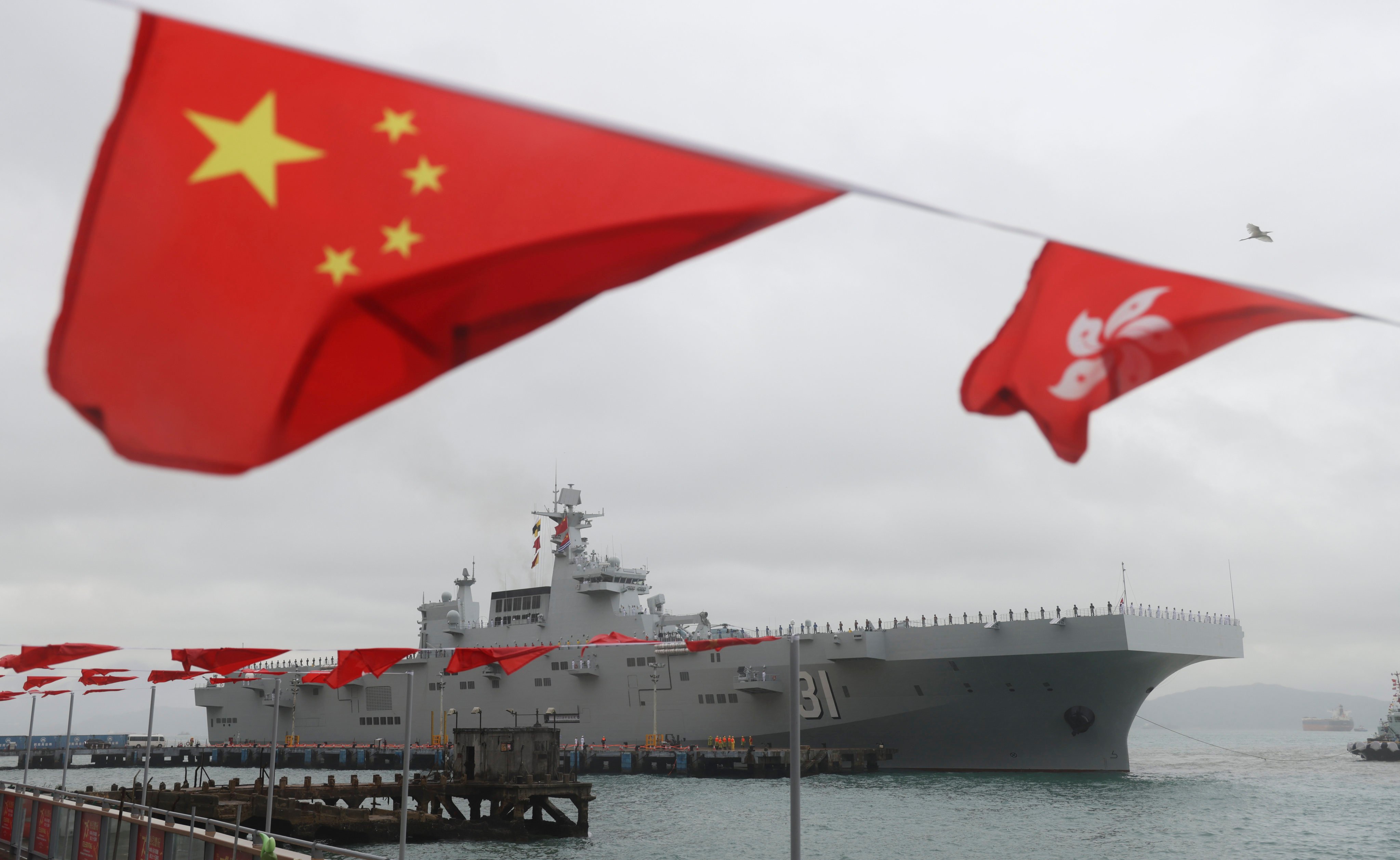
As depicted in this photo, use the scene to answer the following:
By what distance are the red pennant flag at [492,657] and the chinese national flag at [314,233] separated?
11.9 m

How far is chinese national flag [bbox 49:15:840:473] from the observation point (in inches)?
115

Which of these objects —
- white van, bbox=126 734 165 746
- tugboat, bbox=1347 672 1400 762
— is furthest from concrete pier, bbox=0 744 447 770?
tugboat, bbox=1347 672 1400 762

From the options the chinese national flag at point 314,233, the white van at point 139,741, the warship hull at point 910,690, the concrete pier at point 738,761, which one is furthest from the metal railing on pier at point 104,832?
the white van at point 139,741

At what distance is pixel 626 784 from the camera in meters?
36.9

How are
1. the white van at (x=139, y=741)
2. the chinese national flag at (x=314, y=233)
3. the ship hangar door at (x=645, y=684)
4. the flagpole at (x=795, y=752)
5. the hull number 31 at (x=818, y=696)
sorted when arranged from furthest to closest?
the white van at (x=139, y=741), the ship hangar door at (x=645, y=684), the hull number 31 at (x=818, y=696), the flagpole at (x=795, y=752), the chinese national flag at (x=314, y=233)

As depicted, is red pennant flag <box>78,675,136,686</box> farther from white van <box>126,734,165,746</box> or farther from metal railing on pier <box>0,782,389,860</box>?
white van <box>126,734,165,746</box>

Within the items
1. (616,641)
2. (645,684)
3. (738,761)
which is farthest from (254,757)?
(616,641)

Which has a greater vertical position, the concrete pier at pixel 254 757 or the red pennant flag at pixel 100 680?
the red pennant flag at pixel 100 680

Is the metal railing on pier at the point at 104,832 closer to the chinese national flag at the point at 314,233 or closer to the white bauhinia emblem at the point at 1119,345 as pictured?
the chinese national flag at the point at 314,233

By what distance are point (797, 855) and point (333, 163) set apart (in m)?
6.19

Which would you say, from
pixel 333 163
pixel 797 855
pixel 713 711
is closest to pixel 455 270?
pixel 333 163

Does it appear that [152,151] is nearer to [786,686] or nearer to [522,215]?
[522,215]

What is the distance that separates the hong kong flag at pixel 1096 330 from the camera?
13.3 feet

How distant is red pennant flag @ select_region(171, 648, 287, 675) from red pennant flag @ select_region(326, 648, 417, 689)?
91cm
